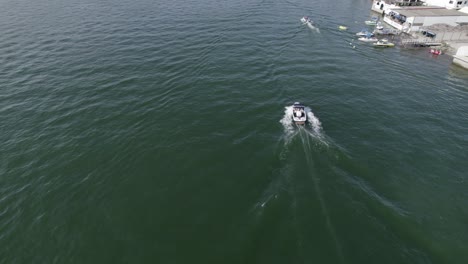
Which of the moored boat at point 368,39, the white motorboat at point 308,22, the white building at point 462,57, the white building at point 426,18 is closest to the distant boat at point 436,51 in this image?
the white building at point 462,57

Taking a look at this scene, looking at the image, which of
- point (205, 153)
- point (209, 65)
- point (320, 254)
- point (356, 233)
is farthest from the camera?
point (209, 65)

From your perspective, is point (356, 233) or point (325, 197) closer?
point (356, 233)

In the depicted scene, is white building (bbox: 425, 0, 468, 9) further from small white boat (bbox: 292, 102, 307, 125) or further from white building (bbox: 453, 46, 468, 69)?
small white boat (bbox: 292, 102, 307, 125)

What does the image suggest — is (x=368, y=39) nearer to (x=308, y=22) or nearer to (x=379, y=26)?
(x=379, y=26)

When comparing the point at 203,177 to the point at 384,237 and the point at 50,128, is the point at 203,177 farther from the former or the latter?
the point at 50,128

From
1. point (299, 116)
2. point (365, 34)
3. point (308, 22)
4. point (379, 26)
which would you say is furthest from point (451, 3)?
point (299, 116)

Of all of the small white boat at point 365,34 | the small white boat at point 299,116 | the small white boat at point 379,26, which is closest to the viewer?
the small white boat at point 299,116

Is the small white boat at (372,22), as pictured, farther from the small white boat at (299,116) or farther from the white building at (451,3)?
the small white boat at (299,116)

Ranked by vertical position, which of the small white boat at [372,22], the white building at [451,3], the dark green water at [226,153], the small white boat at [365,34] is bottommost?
the dark green water at [226,153]

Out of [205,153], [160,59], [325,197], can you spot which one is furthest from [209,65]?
[325,197]
